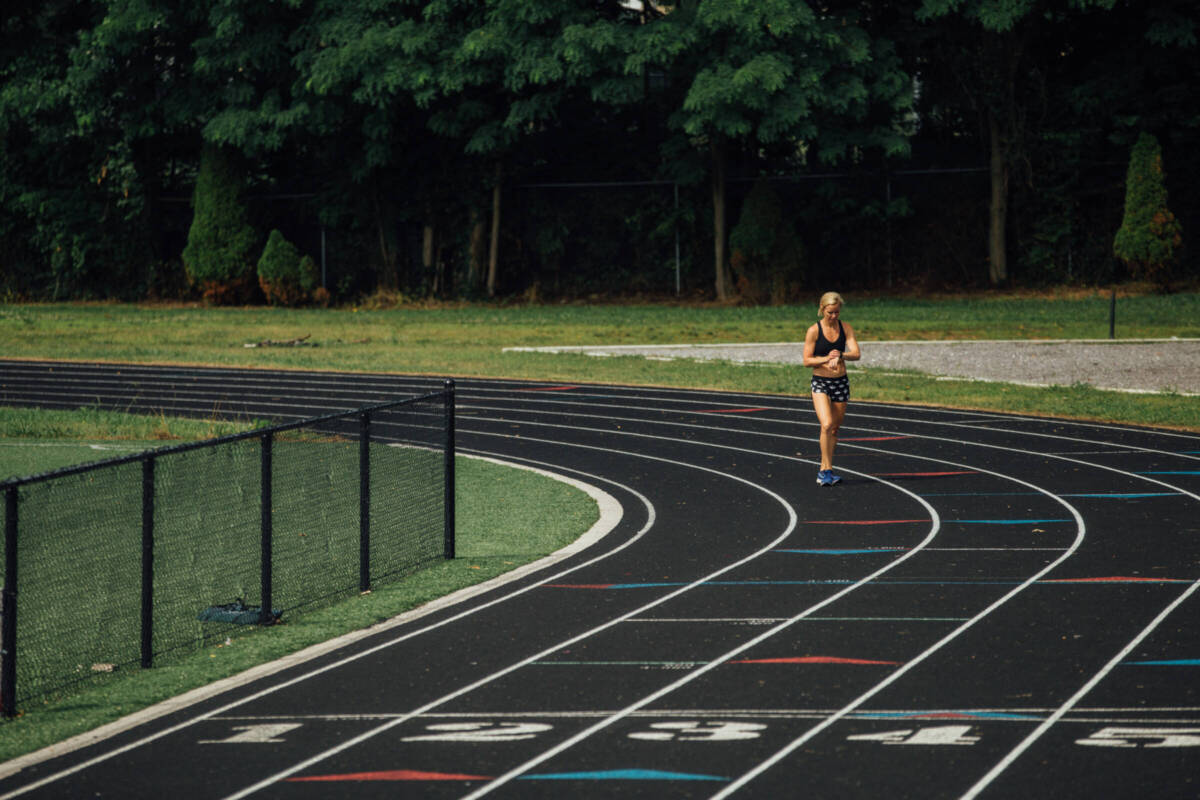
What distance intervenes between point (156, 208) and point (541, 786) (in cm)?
3813

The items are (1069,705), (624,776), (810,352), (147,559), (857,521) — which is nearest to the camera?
(624,776)

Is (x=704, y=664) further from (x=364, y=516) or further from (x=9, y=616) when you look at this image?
Result: (x=9, y=616)

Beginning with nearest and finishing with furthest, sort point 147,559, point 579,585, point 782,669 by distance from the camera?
point 782,669 < point 147,559 < point 579,585

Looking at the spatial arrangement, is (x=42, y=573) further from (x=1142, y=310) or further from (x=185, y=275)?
(x=185, y=275)

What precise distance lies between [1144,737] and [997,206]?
30.3 m

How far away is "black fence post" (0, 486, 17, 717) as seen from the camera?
690cm

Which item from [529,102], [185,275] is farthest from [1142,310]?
[185,275]

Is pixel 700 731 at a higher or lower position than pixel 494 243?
lower

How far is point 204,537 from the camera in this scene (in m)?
9.01

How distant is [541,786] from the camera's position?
19.2 ft

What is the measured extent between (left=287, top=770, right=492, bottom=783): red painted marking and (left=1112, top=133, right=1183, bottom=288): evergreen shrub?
29.7 metres

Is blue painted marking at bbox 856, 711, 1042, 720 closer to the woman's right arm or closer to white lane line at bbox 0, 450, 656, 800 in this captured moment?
white lane line at bbox 0, 450, 656, 800

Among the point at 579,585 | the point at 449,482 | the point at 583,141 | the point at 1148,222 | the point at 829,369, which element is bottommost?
the point at 579,585

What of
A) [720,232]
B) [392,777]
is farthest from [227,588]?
[720,232]
